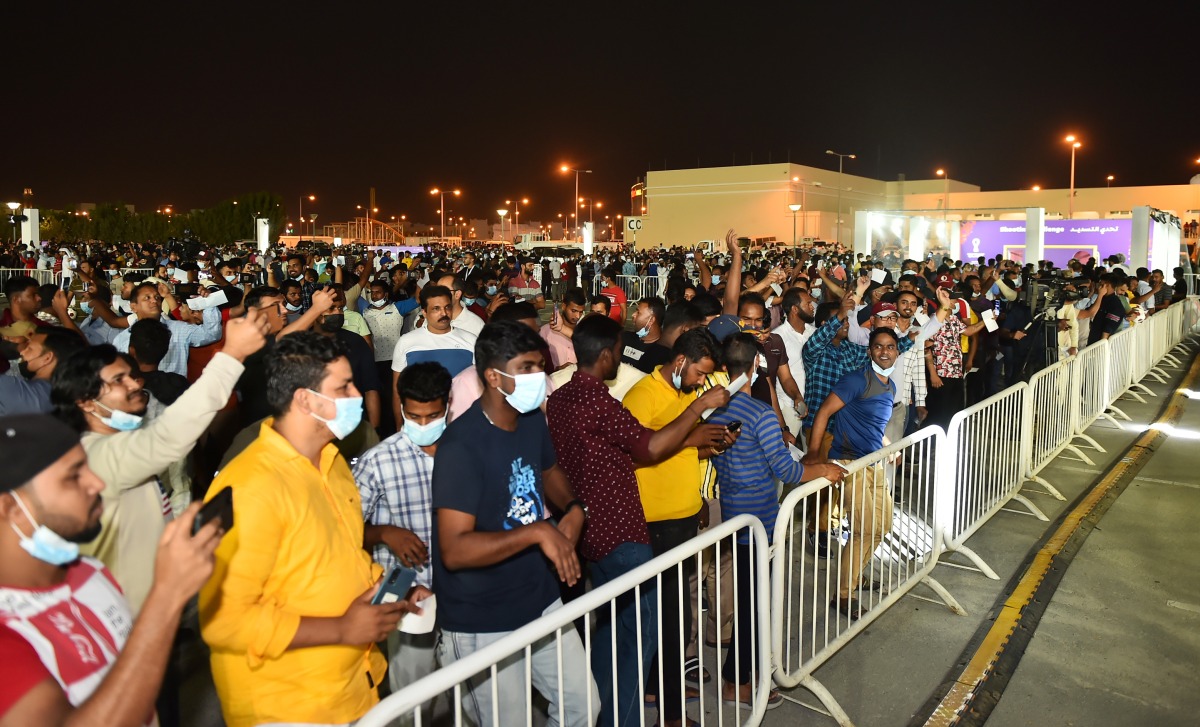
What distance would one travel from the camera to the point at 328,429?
2855 millimetres

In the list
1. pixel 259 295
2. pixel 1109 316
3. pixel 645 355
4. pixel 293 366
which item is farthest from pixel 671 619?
pixel 1109 316

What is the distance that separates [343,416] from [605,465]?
1.29 meters

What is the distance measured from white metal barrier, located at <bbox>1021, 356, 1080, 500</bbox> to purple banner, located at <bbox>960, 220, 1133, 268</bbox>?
1732 centimetres

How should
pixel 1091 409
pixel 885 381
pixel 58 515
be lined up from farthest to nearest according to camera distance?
pixel 1091 409 < pixel 885 381 < pixel 58 515

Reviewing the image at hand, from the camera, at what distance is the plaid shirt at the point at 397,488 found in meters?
3.80

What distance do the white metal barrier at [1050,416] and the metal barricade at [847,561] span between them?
8.41ft

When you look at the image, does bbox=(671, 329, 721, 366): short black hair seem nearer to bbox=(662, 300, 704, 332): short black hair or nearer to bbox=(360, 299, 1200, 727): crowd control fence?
bbox=(360, 299, 1200, 727): crowd control fence

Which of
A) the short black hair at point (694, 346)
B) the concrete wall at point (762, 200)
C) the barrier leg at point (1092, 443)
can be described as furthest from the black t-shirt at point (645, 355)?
the concrete wall at point (762, 200)

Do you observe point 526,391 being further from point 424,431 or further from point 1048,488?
point 1048,488

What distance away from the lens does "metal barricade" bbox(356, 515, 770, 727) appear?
2463 millimetres

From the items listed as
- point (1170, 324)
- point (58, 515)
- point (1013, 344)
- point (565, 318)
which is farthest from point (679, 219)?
point (58, 515)

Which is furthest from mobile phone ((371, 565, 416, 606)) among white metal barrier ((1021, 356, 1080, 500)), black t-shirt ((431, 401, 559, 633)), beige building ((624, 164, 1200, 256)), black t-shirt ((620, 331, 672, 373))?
A: beige building ((624, 164, 1200, 256))

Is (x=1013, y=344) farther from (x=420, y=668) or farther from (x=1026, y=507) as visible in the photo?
(x=420, y=668)

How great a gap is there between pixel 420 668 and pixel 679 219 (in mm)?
75532
